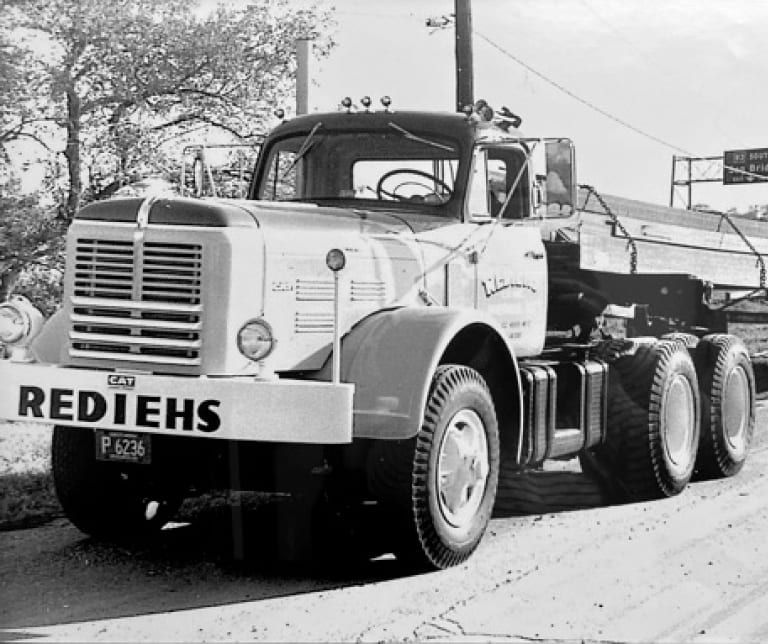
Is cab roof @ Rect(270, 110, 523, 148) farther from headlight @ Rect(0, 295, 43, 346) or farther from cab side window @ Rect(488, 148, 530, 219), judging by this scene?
headlight @ Rect(0, 295, 43, 346)

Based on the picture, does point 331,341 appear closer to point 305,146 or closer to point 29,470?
point 305,146

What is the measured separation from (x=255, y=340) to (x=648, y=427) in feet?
12.1

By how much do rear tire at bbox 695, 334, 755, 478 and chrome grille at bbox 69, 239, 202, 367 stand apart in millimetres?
4920

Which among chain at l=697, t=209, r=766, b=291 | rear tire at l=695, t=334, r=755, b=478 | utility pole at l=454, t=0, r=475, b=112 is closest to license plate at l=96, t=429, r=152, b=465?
rear tire at l=695, t=334, r=755, b=478

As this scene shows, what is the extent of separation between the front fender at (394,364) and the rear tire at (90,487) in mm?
1424

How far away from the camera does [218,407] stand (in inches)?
224

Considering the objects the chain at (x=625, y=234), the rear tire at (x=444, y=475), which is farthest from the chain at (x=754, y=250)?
the rear tire at (x=444, y=475)

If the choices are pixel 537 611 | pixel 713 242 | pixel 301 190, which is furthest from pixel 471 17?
pixel 537 611

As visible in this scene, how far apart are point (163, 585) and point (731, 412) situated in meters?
5.45

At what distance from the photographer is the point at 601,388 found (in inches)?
340

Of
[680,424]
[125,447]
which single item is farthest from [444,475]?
[680,424]

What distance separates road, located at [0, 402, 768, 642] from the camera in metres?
5.27

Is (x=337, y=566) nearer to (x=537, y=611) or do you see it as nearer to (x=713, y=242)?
(x=537, y=611)

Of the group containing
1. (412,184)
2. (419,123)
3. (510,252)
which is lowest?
(510,252)
